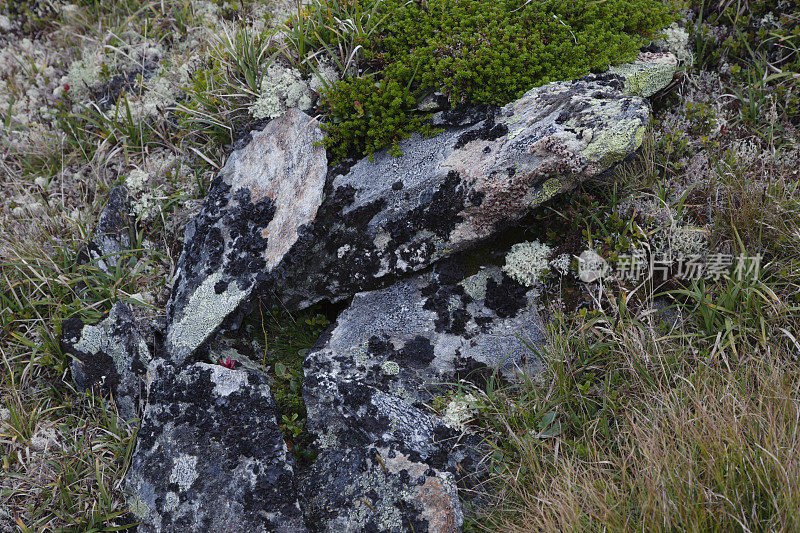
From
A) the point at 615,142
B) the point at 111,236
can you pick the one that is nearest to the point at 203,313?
the point at 111,236

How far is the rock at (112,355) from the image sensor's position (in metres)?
4.56

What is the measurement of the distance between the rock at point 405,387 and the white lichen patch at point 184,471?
0.83 meters

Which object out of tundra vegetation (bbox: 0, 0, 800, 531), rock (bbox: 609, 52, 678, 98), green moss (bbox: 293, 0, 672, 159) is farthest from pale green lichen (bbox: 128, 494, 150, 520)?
rock (bbox: 609, 52, 678, 98)

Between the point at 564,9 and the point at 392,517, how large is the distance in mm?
4676

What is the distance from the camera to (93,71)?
6.89 m

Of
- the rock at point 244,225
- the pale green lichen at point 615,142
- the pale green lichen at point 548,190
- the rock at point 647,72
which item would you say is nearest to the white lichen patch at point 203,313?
the rock at point 244,225

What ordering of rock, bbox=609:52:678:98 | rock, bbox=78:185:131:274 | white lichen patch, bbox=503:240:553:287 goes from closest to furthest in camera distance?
white lichen patch, bbox=503:240:553:287 → rock, bbox=609:52:678:98 → rock, bbox=78:185:131:274

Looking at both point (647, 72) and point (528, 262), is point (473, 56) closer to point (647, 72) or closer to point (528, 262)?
point (647, 72)

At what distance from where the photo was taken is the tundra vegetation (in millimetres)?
3248

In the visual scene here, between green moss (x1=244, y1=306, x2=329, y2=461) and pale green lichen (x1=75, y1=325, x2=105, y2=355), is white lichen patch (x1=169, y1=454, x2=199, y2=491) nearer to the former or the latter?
green moss (x1=244, y1=306, x2=329, y2=461)

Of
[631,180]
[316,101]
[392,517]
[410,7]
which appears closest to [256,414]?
[392,517]

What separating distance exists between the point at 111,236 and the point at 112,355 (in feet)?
4.85

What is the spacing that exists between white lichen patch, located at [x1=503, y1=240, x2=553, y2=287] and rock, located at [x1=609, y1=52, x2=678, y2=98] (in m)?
1.69

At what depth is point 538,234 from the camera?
4.52m
